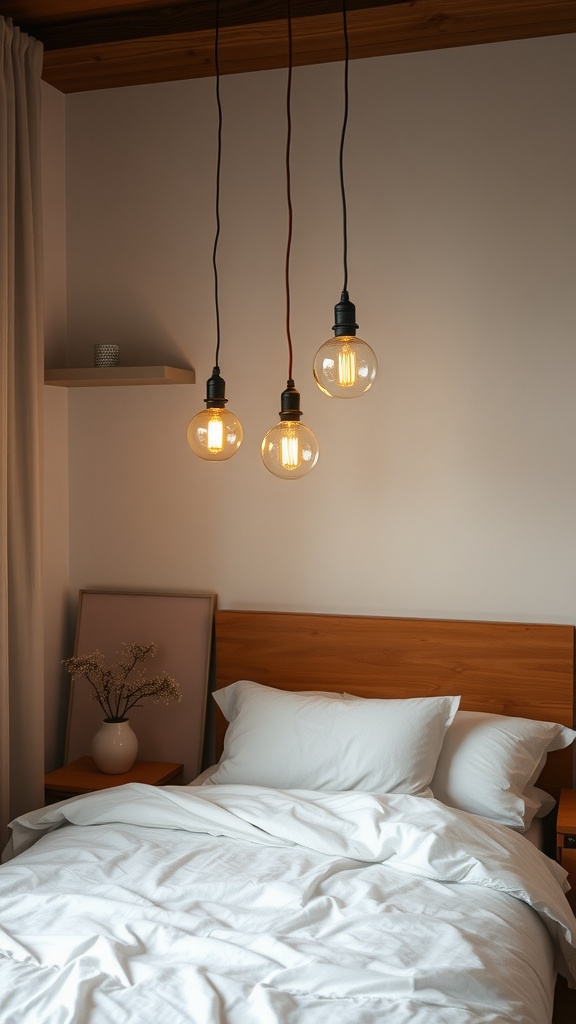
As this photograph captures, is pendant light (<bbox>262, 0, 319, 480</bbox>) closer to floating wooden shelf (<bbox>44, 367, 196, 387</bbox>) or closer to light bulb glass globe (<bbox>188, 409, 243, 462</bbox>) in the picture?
light bulb glass globe (<bbox>188, 409, 243, 462</bbox>)

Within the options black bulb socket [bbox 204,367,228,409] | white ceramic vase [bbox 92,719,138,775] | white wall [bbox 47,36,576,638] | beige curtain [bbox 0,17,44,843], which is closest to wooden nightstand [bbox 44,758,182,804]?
white ceramic vase [bbox 92,719,138,775]

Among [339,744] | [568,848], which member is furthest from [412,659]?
[568,848]

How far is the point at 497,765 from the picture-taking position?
2.76m

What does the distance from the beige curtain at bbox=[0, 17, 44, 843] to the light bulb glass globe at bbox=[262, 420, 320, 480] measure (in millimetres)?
971

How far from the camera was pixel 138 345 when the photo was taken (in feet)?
11.7

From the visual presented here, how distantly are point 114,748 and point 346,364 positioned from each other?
1694mm

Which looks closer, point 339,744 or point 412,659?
point 339,744

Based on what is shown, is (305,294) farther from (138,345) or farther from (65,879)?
(65,879)

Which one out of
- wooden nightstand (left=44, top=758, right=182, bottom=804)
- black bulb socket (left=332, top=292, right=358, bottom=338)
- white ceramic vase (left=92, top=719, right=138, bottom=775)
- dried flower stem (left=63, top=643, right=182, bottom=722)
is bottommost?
wooden nightstand (left=44, top=758, right=182, bottom=804)

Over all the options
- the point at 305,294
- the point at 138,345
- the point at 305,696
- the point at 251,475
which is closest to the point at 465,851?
the point at 305,696

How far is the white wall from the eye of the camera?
3.12 metres

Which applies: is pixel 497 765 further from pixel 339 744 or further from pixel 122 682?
pixel 122 682

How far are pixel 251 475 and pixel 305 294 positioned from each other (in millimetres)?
666

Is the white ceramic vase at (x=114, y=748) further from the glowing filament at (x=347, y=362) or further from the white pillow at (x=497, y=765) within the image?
the glowing filament at (x=347, y=362)
